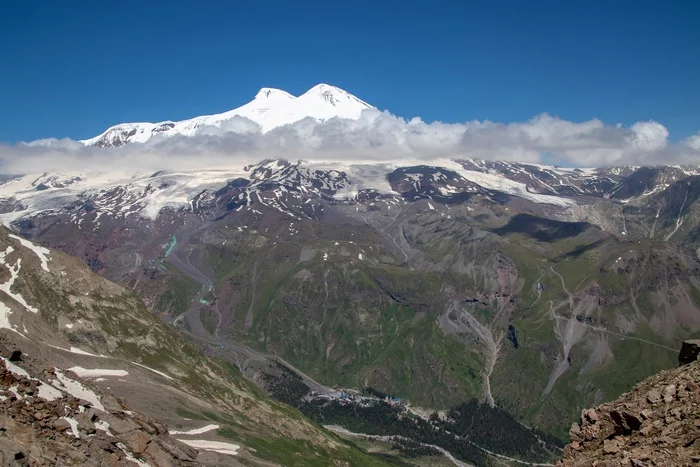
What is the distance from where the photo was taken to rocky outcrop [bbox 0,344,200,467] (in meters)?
53.1

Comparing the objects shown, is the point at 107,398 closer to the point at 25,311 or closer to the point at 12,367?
the point at 12,367

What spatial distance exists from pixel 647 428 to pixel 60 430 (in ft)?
181

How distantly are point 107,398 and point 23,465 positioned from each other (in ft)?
167

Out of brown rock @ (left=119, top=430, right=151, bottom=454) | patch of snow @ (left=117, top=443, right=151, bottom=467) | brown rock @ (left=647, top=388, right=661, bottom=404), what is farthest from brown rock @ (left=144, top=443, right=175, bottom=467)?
brown rock @ (left=647, top=388, right=661, bottom=404)

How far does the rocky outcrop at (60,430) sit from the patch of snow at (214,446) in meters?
42.2

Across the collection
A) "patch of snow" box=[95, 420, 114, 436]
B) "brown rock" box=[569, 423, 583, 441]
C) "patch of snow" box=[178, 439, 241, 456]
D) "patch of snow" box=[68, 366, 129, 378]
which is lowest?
"patch of snow" box=[178, 439, 241, 456]

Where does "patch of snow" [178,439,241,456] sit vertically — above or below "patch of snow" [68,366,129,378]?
below

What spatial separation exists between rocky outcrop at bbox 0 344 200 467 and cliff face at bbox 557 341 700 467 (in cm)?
4436

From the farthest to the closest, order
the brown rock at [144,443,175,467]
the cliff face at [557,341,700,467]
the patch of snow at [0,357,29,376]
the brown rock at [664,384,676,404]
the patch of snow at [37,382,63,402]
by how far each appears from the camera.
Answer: the patch of snow at [0,357,29,376]
the patch of snow at [37,382,63,402]
the brown rock at [144,443,175,467]
the brown rock at [664,384,676,404]
the cliff face at [557,341,700,467]

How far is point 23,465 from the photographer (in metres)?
48.0

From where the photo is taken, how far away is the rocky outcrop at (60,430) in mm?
53125

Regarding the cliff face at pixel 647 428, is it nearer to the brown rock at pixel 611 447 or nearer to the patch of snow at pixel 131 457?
the brown rock at pixel 611 447

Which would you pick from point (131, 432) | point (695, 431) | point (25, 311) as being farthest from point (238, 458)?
point (695, 431)

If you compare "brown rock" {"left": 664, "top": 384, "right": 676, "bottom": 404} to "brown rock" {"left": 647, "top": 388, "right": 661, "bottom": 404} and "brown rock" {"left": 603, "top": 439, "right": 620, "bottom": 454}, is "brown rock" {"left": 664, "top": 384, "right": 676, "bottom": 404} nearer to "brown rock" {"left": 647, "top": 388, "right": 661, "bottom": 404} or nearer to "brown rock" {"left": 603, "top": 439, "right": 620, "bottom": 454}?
"brown rock" {"left": 647, "top": 388, "right": 661, "bottom": 404}
